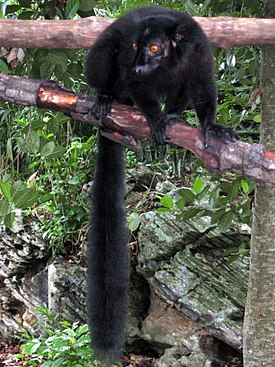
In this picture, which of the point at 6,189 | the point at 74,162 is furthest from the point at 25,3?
the point at 74,162

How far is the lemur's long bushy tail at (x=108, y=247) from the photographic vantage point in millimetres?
2486

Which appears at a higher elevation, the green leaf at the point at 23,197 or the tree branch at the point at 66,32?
the tree branch at the point at 66,32

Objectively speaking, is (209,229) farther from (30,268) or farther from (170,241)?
(30,268)

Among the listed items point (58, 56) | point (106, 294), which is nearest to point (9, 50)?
point (58, 56)

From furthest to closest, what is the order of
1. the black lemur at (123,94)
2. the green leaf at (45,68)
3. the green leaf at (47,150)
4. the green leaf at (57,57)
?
1. the green leaf at (45,68)
2. the green leaf at (57,57)
3. the black lemur at (123,94)
4. the green leaf at (47,150)

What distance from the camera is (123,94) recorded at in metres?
2.60

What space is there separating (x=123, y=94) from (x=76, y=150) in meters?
2.18

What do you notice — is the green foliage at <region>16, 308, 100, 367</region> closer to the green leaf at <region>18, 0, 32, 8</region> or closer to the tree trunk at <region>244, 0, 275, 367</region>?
the tree trunk at <region>244, 0, 275, 367</region>

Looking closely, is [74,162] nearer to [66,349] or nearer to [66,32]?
[66,349]

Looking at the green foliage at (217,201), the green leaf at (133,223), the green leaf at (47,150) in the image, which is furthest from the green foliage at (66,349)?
the green leaf at (47,150)

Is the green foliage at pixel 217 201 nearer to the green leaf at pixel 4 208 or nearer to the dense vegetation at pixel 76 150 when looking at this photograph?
the dense vegetation at pixel 76 150

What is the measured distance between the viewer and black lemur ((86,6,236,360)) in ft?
7.88

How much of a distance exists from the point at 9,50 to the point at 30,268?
2.41m

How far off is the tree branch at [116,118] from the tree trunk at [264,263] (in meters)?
0.54
